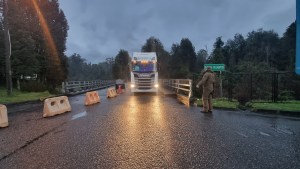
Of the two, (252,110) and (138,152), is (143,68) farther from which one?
(138,152)

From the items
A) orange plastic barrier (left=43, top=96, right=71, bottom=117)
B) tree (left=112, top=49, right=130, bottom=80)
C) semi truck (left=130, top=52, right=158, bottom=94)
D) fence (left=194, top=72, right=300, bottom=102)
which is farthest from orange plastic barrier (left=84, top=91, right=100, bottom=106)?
tree (left=112, top=49, right=130, bottom=80)

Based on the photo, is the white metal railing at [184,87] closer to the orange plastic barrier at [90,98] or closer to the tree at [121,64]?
the orange plastic barrier at [90,98]

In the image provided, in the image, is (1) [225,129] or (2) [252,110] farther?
(2) [252,110]

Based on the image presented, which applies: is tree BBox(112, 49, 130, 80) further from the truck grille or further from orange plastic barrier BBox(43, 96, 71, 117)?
orange plastic barrier BBox(43, 96, 71, 117)

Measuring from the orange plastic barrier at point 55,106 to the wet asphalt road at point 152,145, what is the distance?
224 centimetres

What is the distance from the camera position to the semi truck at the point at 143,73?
2550cm

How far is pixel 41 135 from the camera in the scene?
6969mm

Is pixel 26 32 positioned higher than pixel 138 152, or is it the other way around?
pixel 26 32

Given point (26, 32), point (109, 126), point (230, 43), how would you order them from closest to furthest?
point (109, 126) → point (26, 32) → point (230, 43)

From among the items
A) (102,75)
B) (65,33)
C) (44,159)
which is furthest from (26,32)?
(102,75)

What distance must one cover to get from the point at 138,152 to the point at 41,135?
118 inches

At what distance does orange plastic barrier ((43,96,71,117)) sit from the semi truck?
13395 mm

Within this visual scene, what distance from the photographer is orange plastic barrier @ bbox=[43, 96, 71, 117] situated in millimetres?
10898

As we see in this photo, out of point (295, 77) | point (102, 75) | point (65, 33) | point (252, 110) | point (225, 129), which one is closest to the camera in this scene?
point (225, 129)
